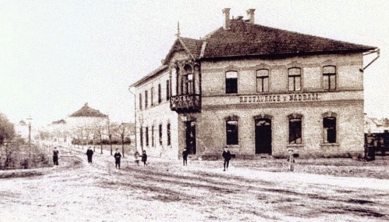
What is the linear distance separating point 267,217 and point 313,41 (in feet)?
70.8

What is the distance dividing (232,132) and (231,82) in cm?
346

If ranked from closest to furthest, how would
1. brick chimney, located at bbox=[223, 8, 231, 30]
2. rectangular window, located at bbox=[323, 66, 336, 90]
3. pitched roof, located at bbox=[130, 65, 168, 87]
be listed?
1. rectangular window, located at bbox=[323, 66, 336, 90]
2. brick chimney, located at bbox=[223, 8, 231, 30]
3. pitched roof, located at bbox=[130, 65, 168, 87]

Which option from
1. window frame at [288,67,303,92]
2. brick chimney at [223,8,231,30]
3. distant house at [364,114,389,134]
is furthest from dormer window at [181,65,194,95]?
distant house at [364,114,389,134]

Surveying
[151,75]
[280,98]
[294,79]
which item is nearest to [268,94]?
[280,98]

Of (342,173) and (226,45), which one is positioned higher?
(226,45)

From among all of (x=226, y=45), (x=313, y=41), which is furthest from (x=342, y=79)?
(x=226, y=45)

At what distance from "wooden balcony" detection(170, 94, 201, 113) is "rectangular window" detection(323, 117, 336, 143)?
860 centimetres

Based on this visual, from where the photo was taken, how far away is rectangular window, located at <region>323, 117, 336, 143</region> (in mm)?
28781

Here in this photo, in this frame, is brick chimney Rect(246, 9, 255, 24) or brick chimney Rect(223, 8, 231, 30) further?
brick chimney Rect(246, 9, 255, 24)

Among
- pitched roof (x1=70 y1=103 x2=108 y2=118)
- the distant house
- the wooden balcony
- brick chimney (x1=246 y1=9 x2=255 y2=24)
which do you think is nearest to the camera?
the wooden balcony

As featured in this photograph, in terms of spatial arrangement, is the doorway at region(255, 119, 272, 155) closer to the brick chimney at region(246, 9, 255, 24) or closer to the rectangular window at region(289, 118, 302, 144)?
the rectangular window at region(289, 118, 302, 144)

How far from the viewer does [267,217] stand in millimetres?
10219

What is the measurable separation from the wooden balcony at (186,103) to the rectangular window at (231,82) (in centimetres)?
219

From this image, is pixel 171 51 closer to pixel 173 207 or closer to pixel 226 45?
pixel 226 45
